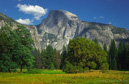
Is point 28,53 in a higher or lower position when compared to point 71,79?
higher

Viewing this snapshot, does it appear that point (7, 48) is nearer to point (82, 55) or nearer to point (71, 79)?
point (82, 55)

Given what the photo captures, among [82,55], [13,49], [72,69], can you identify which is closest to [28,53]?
[13,49]

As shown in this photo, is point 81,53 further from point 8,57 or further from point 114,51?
point 114,51

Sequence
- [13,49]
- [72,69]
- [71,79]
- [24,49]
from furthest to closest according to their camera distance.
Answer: [13,49] < [24,49] < [72,69] < [71,79]

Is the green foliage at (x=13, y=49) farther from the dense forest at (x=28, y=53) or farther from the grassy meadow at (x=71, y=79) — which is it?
the grassy meadow at (x=71, y=79)

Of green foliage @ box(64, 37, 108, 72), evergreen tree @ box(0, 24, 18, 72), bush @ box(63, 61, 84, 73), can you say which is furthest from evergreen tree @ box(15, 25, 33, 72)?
bush @ box(63, 61, 84, 73)

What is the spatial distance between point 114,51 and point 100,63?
54247mm

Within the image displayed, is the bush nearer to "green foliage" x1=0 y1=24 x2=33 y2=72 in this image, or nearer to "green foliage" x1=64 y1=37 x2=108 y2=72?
"green foliage" x1=64 y1=37 x2=108 y2=72

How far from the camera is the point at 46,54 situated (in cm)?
8550

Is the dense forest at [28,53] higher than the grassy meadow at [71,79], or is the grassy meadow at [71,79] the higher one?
the dense forest at [28,53]

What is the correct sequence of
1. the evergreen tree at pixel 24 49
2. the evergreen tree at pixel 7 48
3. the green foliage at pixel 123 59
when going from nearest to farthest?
the evergreen tree at pixel 7 48 → the evergreen tree at pixel 24 49 → the green foliage at pixel 123 59

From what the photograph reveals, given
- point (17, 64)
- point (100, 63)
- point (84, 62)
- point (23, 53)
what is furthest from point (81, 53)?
point (17, 64)

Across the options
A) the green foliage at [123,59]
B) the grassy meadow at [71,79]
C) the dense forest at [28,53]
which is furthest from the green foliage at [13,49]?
the green foliage at [123,59]

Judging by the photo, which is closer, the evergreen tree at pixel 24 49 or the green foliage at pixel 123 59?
the evergreen tree at pixel 24 49
